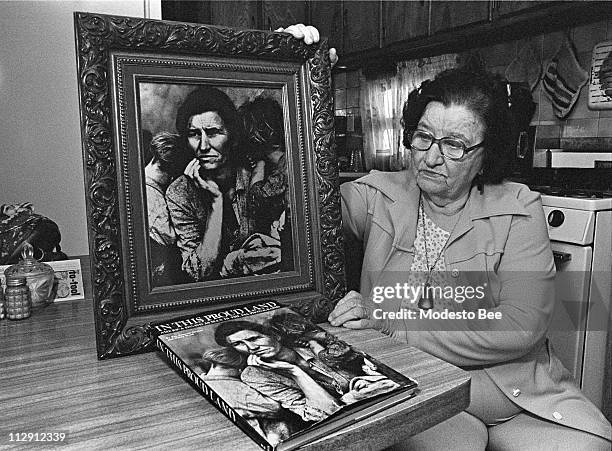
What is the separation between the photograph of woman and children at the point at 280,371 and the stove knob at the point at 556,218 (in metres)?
1.50

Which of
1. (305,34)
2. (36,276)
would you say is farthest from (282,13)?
(36,276)

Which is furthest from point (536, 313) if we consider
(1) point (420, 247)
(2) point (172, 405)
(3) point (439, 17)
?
(3) point (439, 17)

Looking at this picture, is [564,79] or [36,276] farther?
[564,79]

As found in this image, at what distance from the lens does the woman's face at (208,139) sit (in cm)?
84

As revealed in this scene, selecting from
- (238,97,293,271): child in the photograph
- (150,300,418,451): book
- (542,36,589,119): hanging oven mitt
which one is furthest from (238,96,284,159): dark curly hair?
(542,36,589,119): hanging oven mitt

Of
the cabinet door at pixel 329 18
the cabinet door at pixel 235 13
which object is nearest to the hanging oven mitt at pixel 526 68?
the cabinet door at pixel 329 18

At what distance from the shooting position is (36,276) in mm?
1021

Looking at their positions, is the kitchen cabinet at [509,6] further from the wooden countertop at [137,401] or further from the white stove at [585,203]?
the wooden countertop at [137,401]

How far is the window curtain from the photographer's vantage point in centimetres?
339

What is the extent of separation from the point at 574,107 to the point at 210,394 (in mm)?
2372

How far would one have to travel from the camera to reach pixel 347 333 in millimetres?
893

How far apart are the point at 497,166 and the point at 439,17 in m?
1.66

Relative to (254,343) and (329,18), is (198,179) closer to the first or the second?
(254,343)

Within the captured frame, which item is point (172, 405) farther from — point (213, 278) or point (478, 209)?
point (478, 209)
